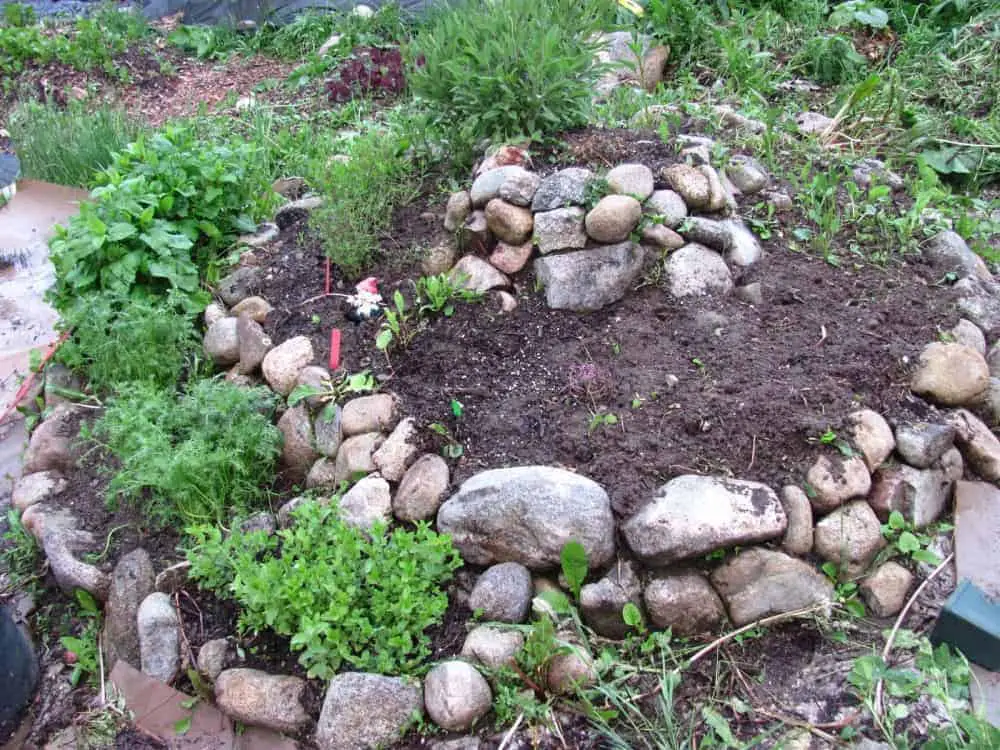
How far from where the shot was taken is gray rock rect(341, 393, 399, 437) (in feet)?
9.77

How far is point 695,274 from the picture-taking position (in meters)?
3.23

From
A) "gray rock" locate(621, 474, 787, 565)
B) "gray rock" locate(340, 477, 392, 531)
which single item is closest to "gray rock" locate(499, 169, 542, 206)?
"gray rock" locate(340, 477, 392, 531)

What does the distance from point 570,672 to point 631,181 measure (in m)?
1.77

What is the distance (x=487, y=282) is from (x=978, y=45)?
11.7 feet

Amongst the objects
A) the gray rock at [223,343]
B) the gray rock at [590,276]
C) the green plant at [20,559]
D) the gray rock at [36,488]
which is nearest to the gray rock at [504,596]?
the gray rock at [590,276]

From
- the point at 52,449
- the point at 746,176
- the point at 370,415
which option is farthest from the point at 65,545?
the point at 746,176

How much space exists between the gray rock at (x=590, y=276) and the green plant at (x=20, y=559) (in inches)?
81.6

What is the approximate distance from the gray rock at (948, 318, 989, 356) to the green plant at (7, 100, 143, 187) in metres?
4.12

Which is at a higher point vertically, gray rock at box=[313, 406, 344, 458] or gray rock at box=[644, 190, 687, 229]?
gray rock at box=[644, 190, 687, 229]

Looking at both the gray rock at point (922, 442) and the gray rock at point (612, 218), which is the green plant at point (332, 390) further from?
the gray rock at point (922, 442)

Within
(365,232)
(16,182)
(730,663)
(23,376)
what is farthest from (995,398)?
(16,182)

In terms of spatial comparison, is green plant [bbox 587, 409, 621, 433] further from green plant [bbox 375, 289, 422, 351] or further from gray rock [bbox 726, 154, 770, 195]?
gray rock [bbox 726, 154, 770, 195]

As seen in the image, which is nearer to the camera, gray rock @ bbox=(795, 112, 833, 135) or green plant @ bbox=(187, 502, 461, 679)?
green plant @ bbox=(187, 502, 461, 679)

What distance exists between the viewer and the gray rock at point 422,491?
2.76m
